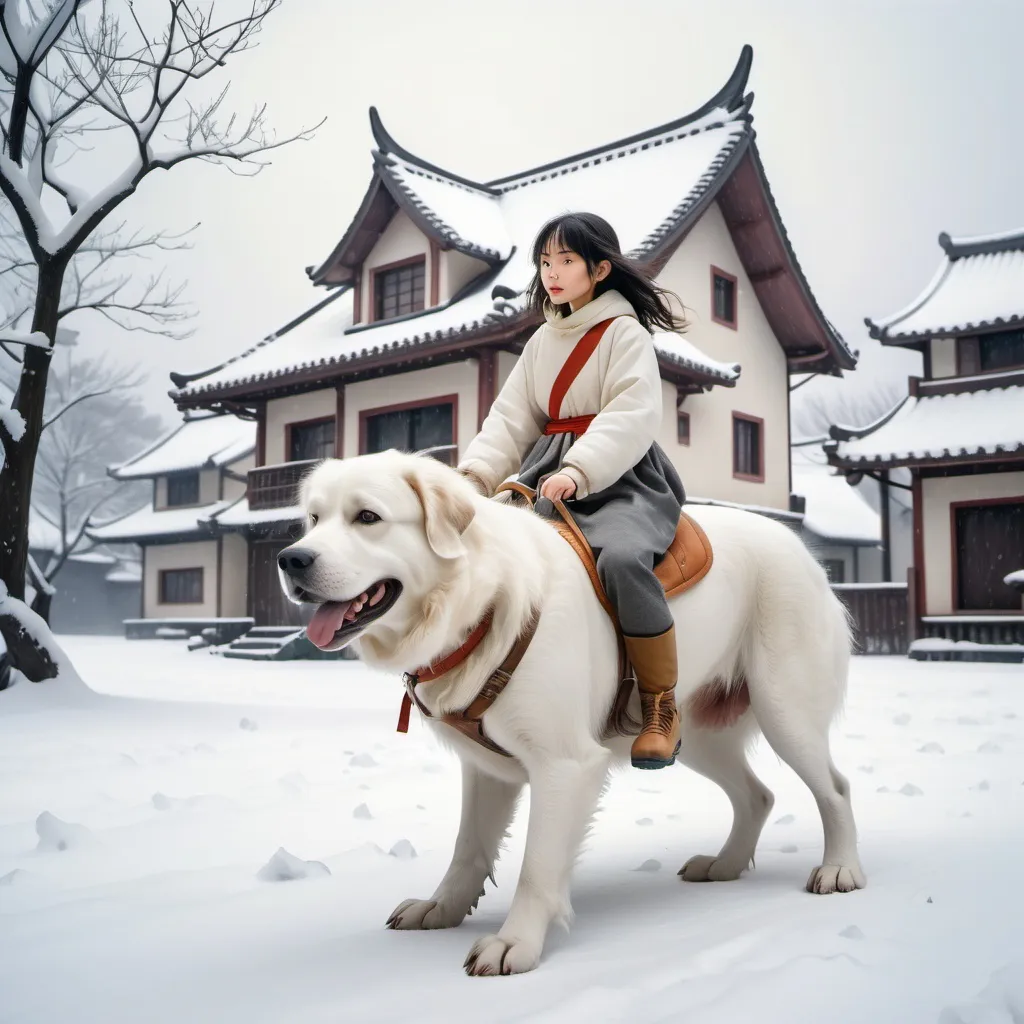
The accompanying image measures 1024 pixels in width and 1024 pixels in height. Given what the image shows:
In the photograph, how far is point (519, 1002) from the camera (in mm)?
1914

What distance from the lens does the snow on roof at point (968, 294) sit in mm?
14766

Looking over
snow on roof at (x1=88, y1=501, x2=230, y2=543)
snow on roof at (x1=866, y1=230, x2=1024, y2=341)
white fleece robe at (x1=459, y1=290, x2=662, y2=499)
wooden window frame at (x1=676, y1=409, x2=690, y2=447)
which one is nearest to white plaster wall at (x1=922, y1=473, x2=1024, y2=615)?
snow on roof at (x1=866, y1=230, x2=1024, y2=341)

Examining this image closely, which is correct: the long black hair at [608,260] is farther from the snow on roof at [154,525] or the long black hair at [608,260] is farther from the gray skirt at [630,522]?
the snow on roof at [154,525]

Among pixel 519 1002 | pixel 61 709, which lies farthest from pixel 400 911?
pixel 61 709

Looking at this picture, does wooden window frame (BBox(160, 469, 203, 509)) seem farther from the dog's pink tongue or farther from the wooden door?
the dog's pink tongue

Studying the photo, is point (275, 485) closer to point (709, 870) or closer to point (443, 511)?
point (709, 870)

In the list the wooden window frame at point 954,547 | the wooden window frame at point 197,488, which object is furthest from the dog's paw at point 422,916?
the wooden window frame at point 197,488

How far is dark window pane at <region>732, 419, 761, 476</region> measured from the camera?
15648 mm

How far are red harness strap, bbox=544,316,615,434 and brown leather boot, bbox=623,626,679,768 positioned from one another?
693mm

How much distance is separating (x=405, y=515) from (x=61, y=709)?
6.13m

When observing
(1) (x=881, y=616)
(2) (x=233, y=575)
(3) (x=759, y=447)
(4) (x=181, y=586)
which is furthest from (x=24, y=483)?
(4) (x=181, y=586)

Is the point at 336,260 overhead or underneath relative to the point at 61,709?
overhead

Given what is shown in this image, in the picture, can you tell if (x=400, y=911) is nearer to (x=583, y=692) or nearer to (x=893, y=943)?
(x=583, y=692)

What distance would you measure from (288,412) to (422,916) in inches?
573
